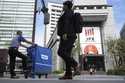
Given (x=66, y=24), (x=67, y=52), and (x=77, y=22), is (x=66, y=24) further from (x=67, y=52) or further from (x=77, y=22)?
(x=67, y=52)

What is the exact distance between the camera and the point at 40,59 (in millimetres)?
12852

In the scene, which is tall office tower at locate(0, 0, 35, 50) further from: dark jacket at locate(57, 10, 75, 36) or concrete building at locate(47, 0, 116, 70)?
dark jacket at locate(57, 10, 75, 36)

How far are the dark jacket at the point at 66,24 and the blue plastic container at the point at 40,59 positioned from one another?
16.8 ft

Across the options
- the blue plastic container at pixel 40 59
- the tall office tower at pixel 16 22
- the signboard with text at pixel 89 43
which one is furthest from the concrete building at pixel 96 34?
the blue plastic container at pixel 40 59

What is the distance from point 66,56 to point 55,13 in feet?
508

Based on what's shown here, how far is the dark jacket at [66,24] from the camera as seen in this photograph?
6.84 m

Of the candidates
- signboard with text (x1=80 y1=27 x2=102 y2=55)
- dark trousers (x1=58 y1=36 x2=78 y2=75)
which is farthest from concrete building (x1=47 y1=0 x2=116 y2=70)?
dark trousers (x1=58 y1=36 x2=78 y2=75)

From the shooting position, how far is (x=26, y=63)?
10633 mm

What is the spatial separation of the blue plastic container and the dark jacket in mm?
5133

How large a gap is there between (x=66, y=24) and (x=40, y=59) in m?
6.21

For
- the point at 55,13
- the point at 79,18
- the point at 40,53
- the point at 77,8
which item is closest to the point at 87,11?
the point at 77,8

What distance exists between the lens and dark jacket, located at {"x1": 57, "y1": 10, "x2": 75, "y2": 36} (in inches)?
269

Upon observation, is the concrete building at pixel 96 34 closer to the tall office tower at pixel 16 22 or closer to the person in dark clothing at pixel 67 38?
the tall office tower at pixel 16 22

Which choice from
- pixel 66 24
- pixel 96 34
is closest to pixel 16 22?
pixel 96 34
